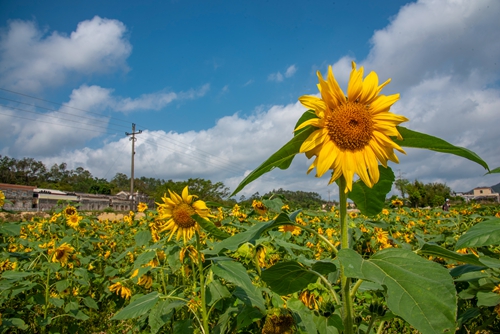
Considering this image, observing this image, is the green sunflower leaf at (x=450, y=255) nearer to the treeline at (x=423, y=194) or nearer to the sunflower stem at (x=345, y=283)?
the sunflower stem at (x=345, y=283)

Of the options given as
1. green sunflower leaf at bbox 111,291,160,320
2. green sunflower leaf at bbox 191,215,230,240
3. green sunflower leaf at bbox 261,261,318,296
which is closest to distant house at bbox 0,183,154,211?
green sunflower leaf at bbox 111,291,160,320

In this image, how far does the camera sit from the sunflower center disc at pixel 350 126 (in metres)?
1.01

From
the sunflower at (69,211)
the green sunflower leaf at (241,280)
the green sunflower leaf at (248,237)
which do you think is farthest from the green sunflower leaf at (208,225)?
the sunflower at (69,211)

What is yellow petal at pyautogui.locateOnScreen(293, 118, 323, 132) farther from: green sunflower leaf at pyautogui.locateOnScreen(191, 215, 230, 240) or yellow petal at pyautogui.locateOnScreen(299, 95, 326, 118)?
green sunflower leaf at pyautogui.locateOnScreen(191, 215, 230, 240)

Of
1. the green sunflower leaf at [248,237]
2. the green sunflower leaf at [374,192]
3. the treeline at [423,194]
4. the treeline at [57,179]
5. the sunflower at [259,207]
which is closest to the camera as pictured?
the green sunflower leaf at [248,237]

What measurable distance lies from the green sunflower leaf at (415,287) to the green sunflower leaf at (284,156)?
11.0 inches

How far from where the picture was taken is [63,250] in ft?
10.2

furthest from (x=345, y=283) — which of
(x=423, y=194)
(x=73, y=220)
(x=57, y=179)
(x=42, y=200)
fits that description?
(x=57, y=179)

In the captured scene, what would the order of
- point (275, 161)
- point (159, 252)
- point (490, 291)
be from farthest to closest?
point (159, 252) → point (490, 291) → point (275, 161)

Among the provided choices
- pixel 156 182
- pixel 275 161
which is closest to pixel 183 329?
pixel 275 161

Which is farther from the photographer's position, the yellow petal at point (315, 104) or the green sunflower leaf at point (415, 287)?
the yellow petal at point (315, 104)

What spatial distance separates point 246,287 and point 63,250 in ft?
8.00

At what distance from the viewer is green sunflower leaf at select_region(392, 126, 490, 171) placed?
87 cm

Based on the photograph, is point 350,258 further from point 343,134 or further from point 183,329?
point 183,329
